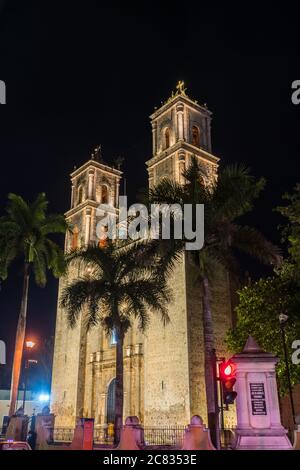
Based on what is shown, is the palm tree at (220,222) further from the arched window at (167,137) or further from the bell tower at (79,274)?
the arched window at (167,137)

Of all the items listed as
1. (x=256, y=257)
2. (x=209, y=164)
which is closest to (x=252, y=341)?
(x=256, y=257)

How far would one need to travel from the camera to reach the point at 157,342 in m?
27.1

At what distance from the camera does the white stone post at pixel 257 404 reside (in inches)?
451

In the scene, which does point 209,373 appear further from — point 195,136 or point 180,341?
point 195,136

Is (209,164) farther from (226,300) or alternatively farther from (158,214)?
(158,214)

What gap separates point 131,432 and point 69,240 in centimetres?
2770

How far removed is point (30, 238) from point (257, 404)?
657 inches

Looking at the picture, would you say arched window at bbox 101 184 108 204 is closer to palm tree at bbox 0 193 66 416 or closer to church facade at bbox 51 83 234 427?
church facade at bbox 51 83 234 427

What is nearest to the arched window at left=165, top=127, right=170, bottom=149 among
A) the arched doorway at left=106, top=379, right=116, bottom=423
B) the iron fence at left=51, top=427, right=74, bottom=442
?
the arched doorway at left=106, top=379, right=116, bottom=423

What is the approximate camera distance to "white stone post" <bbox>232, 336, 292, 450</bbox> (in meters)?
11.5

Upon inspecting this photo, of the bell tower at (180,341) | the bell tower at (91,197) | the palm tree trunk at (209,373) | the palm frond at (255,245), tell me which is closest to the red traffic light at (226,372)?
the palm tree trunk at (209,373)

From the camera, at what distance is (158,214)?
55.5ft
